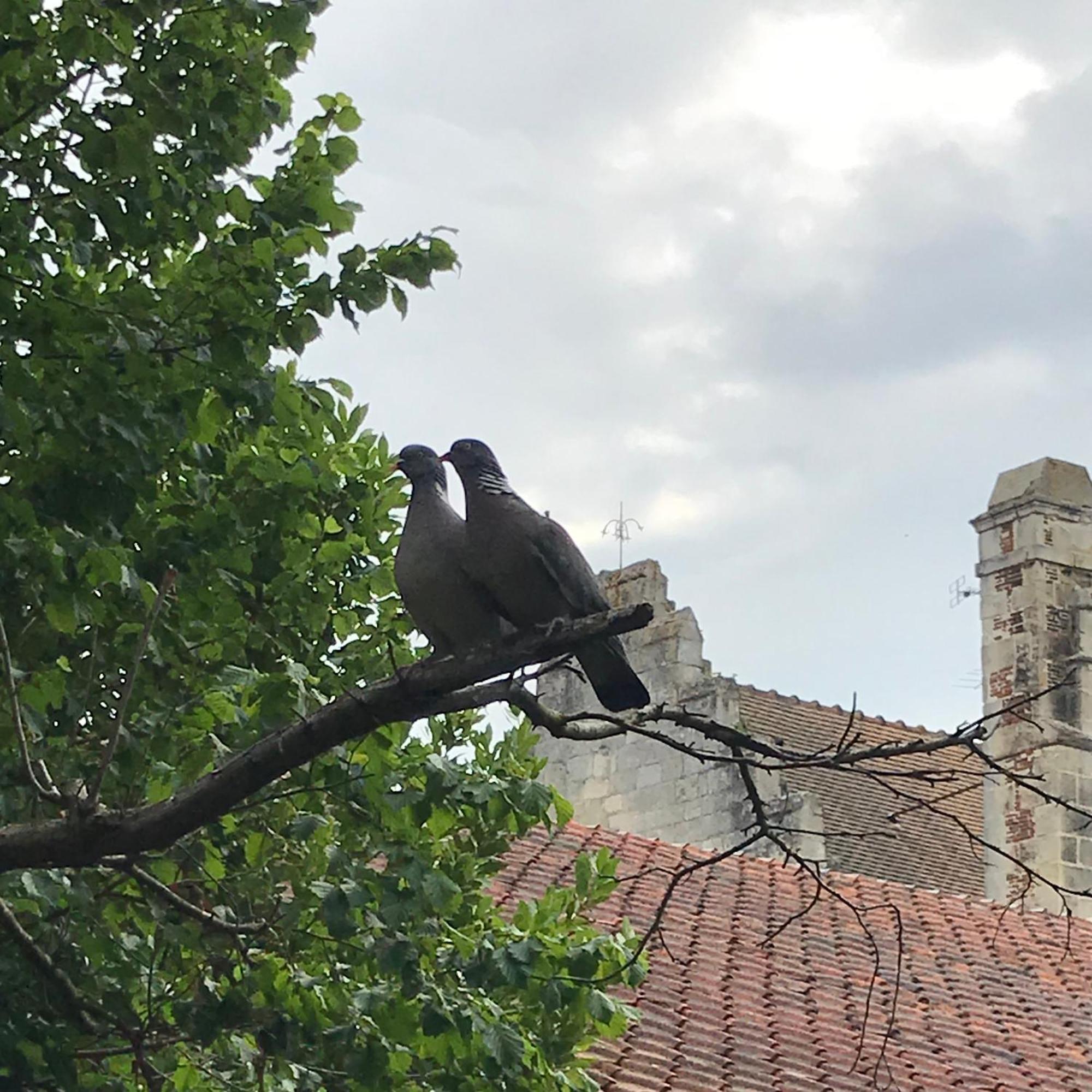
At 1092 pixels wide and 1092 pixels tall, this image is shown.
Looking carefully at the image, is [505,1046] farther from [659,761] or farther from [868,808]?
[868,808]

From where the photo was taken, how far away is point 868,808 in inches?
835

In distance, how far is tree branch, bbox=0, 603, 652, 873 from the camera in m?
5.12

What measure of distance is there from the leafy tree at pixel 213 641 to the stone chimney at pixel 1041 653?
39.1ft

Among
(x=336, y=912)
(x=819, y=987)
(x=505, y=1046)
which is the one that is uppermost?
(x=819, y=987)

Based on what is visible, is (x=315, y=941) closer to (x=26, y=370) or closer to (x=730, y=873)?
(x=26, y=370)

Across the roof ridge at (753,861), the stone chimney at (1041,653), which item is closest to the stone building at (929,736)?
the stone chimney at (1041,653)

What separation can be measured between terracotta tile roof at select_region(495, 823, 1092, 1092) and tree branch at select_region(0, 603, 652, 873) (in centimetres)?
492

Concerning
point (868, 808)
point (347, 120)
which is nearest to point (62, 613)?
point (347, 120)

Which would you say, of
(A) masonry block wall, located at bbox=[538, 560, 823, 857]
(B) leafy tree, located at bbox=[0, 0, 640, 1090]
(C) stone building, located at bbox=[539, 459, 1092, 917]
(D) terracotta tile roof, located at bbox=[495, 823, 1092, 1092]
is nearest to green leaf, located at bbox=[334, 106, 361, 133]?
(B) leafy tree, located at bbox=[0, 0, 640, 1090]

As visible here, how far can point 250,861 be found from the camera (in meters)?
6.73

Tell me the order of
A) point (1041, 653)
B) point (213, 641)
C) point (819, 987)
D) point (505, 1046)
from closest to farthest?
point (505, 1046) → point (213, 641) → point (819, 987) → point (1041, 653)

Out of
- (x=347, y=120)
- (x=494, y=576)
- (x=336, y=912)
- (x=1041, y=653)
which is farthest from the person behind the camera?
(x=1041, y=653)

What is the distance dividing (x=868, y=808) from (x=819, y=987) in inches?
339

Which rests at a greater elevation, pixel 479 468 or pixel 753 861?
pixel 753 861
